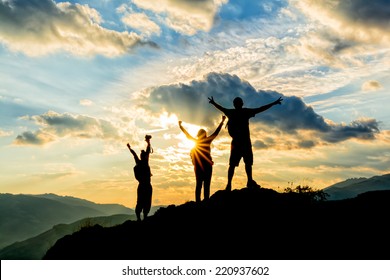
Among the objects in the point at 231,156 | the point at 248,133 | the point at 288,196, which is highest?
the point at 248,133

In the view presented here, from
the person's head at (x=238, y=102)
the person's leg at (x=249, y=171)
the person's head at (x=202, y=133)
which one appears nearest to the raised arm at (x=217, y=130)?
the person's head at (x=202, y=133)

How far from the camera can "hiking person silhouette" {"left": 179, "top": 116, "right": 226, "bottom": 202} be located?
41.5ft

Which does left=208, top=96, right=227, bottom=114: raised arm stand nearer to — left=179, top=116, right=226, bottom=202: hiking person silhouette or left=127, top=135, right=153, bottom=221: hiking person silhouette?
left=179, top=116, right=226, bottom=202: hiking person silhouette

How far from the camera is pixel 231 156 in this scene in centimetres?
1232

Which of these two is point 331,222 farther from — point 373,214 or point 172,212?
point 172,212

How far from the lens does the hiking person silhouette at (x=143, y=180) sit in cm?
1562

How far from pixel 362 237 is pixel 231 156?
4839 millimetres

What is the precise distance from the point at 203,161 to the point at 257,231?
11.3 ft

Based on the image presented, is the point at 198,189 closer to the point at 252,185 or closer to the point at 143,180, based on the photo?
the point at 252,185

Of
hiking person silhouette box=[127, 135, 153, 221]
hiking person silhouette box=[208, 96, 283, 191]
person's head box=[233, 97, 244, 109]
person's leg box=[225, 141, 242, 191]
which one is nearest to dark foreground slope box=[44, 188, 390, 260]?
person's leg box=[225, 141, 242, 191]

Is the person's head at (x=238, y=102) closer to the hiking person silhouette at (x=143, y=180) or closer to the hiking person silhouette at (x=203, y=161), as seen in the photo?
the hiking person silhouette at (x=203, y=161)

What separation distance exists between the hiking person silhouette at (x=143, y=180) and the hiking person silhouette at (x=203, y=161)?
3.45 meters

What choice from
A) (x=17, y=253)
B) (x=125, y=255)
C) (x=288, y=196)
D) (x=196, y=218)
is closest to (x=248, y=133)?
(x=288, y=196)

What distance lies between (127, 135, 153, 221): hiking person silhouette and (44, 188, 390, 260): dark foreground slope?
6.32ft
